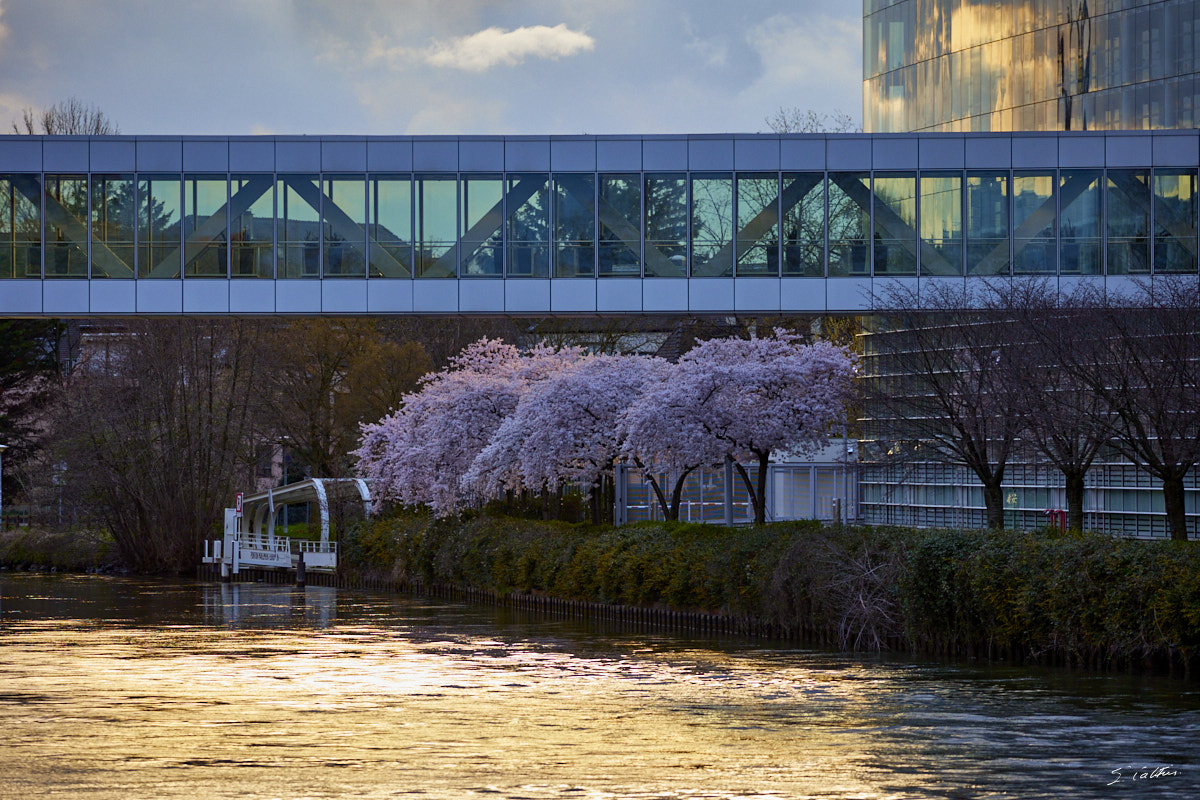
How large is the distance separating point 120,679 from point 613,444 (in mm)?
16632

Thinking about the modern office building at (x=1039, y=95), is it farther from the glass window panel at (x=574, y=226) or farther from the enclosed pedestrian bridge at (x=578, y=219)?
the glass window panel at (x=574, y=226)

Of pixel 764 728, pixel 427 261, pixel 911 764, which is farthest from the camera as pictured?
pixel 427 261

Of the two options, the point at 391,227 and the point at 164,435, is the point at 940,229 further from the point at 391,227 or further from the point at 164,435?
the point at 164,435

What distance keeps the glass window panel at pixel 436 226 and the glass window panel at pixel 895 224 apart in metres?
9.73

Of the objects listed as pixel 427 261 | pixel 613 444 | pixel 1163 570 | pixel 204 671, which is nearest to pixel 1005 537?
pixel 1163 570

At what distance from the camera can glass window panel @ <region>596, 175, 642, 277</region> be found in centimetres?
3969

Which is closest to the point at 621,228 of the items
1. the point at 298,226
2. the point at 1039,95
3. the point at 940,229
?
the point at 940,229

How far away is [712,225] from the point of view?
3972 centimetres

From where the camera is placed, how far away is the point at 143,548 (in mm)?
61656

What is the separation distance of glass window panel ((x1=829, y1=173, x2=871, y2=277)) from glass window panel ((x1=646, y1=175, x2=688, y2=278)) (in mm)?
3373

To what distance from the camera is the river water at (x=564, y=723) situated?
15984mm

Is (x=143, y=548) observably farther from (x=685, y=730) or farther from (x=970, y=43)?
(x=685, y=730)

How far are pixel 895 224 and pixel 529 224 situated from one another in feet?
27.6

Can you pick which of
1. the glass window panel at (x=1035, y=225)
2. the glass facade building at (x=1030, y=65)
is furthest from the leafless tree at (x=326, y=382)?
the glass window panel at (x=1035, y=225)
